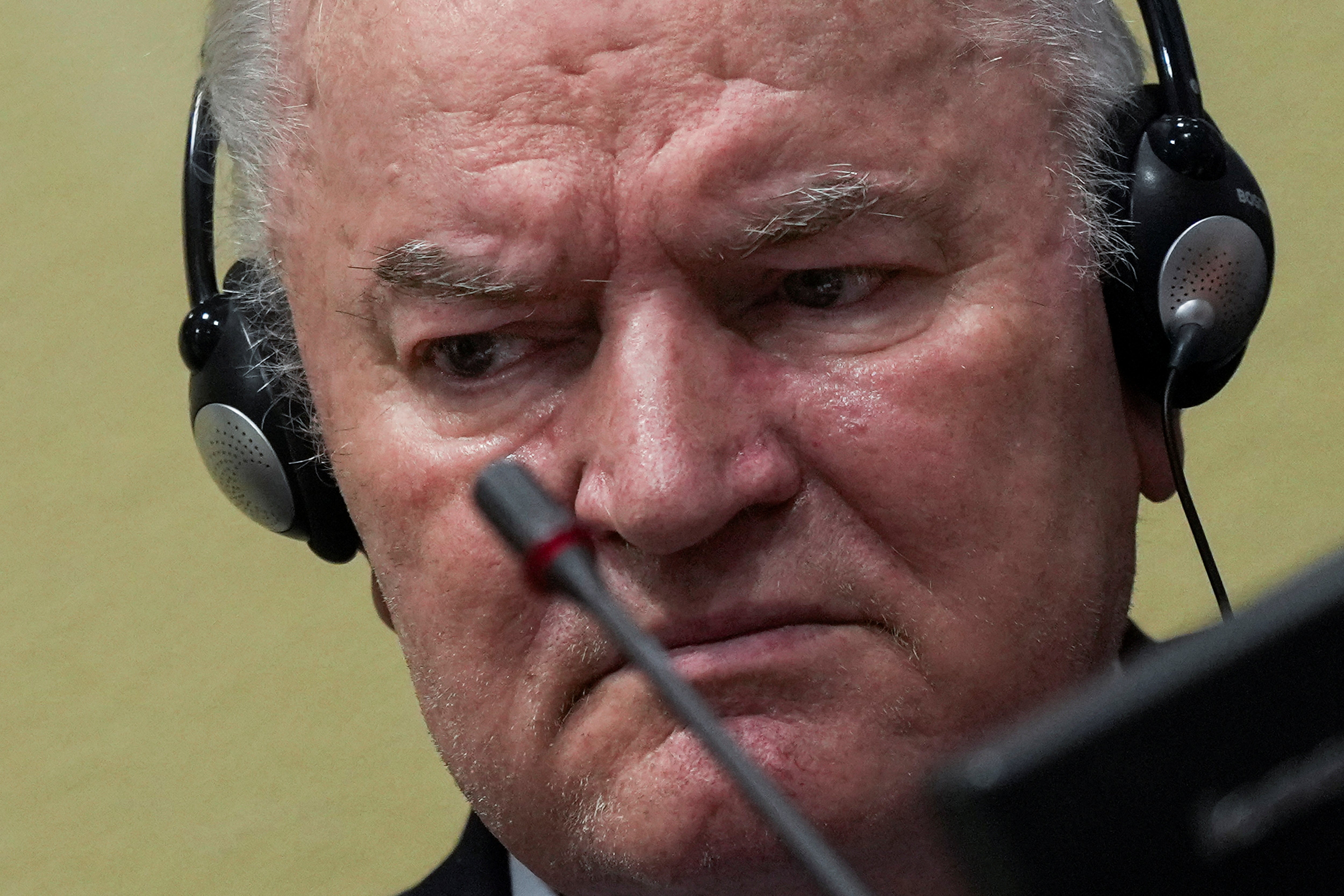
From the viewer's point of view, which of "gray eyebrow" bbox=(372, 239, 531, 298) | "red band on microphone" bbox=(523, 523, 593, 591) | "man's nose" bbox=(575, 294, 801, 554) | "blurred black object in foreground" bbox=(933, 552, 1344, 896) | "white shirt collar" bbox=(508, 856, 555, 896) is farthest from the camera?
"white shirt collar" bbox=(508, 856, 555, 896)

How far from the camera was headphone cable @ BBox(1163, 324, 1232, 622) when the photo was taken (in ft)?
3.66

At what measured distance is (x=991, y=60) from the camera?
1104 mm

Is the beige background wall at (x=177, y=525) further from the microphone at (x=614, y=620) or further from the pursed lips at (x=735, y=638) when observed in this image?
the microphone at (x=614, y=620)

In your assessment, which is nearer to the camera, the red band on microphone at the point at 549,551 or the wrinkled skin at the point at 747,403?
the red band on microphone at the point at 549,551

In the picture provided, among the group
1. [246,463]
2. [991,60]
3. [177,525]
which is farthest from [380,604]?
[991,60]

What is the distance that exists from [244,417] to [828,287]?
50 centimetres

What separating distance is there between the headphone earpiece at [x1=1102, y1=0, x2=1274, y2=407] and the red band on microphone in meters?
0.53

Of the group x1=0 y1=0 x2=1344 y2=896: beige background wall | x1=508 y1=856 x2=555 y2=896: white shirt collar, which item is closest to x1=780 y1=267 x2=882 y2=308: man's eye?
x1=508 y1=856 x2=555 y2=896: white shirt collar

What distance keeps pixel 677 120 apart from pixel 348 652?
→ 1.05 meters

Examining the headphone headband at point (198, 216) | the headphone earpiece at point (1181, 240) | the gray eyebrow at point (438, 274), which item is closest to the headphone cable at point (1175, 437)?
the headphone earpiece at point (1181, 240)

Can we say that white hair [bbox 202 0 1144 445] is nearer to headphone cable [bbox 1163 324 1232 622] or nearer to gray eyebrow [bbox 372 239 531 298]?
headphone cable [bbox 1163 324 1232 622]

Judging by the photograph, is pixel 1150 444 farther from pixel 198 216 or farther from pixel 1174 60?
pixel 198 216

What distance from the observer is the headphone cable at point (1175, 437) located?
111 cm

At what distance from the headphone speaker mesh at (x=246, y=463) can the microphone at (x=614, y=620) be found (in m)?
0.50
